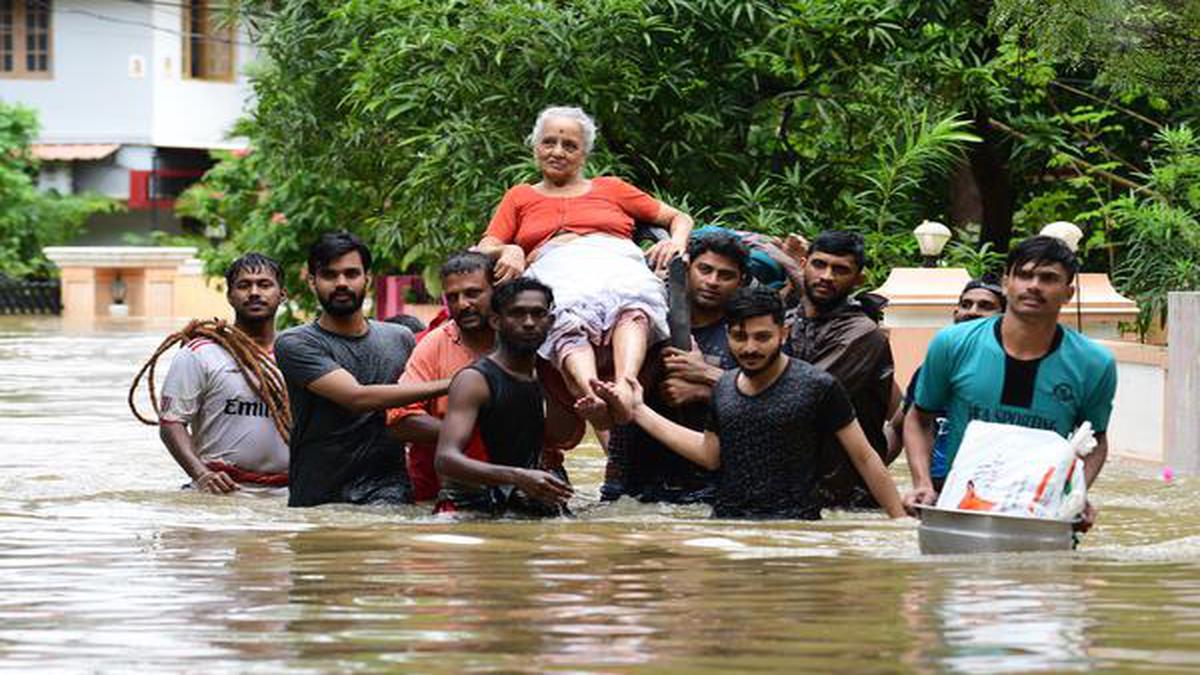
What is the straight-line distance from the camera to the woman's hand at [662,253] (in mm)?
11586

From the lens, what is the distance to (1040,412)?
9.22m

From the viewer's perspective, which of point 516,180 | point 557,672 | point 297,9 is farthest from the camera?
point 297,9

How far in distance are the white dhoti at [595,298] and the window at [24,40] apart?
4776 cm

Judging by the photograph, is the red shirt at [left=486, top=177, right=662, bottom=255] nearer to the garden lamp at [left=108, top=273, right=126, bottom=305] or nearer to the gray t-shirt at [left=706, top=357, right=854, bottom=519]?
the gray t-shirt at [left=706, top=357, right=854, bottom=519]

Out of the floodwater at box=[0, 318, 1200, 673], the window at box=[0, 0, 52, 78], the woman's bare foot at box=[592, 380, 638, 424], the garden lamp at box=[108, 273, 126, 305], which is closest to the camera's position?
the floodwater at box=[0, 318, 1200, 673]

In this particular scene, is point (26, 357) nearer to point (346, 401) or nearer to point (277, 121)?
point (277, 121)

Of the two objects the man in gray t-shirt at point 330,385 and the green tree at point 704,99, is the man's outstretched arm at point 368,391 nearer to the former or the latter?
the man in gray t-shirt at point 330,385

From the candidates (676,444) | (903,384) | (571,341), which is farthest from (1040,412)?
(903,384)

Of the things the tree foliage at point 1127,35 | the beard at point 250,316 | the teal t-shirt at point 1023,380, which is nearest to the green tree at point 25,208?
the tree foliage at point 1127,35

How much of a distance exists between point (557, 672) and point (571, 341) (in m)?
4.48

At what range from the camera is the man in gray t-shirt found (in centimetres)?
1115

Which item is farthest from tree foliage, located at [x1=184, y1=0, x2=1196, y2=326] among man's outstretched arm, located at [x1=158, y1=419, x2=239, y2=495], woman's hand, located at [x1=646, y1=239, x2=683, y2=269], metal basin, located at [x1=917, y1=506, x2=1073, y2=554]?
metal basin, located at [x1=917, y1=506, x2=1073, y2=554]

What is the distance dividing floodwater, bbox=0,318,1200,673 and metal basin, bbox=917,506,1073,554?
0.18ft

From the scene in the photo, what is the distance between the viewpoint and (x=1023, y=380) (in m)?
9.23
